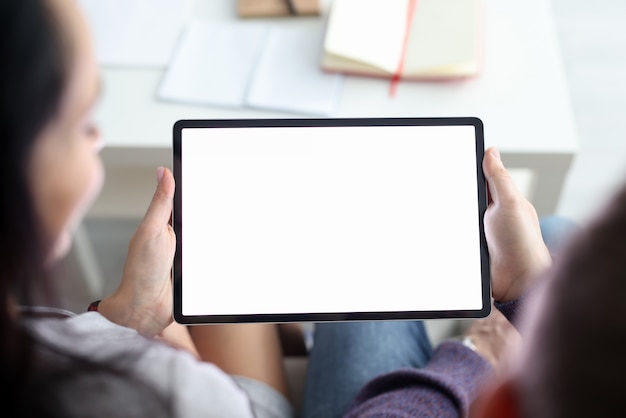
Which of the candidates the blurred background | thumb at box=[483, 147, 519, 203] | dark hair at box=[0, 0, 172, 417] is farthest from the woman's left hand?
thumb at box=[483, 147, 519, 203]

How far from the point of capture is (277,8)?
3.21ft

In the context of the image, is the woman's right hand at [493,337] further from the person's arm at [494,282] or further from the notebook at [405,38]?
the notebook at [405,38]

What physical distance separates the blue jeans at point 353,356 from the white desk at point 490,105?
0.43 feet

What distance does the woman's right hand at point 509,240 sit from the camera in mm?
668

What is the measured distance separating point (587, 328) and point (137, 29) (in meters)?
0.91

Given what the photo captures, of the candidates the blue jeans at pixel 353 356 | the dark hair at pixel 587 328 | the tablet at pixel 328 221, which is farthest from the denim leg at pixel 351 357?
the dark hair at pixel 587 328

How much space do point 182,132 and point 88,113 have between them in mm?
228

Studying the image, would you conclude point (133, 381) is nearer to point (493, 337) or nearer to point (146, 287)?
point (146, 287)

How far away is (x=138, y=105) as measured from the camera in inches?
35.7

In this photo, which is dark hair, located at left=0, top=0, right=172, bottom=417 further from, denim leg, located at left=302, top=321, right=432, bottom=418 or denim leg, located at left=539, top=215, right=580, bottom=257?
denim leg, located at left=539, top=215, right=580, bottom=257

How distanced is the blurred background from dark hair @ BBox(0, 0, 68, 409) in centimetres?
46

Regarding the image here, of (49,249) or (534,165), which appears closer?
(49,249)

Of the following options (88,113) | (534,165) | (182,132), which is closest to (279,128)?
(182,132)

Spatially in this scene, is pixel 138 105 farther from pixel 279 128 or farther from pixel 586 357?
pixel 586 357
